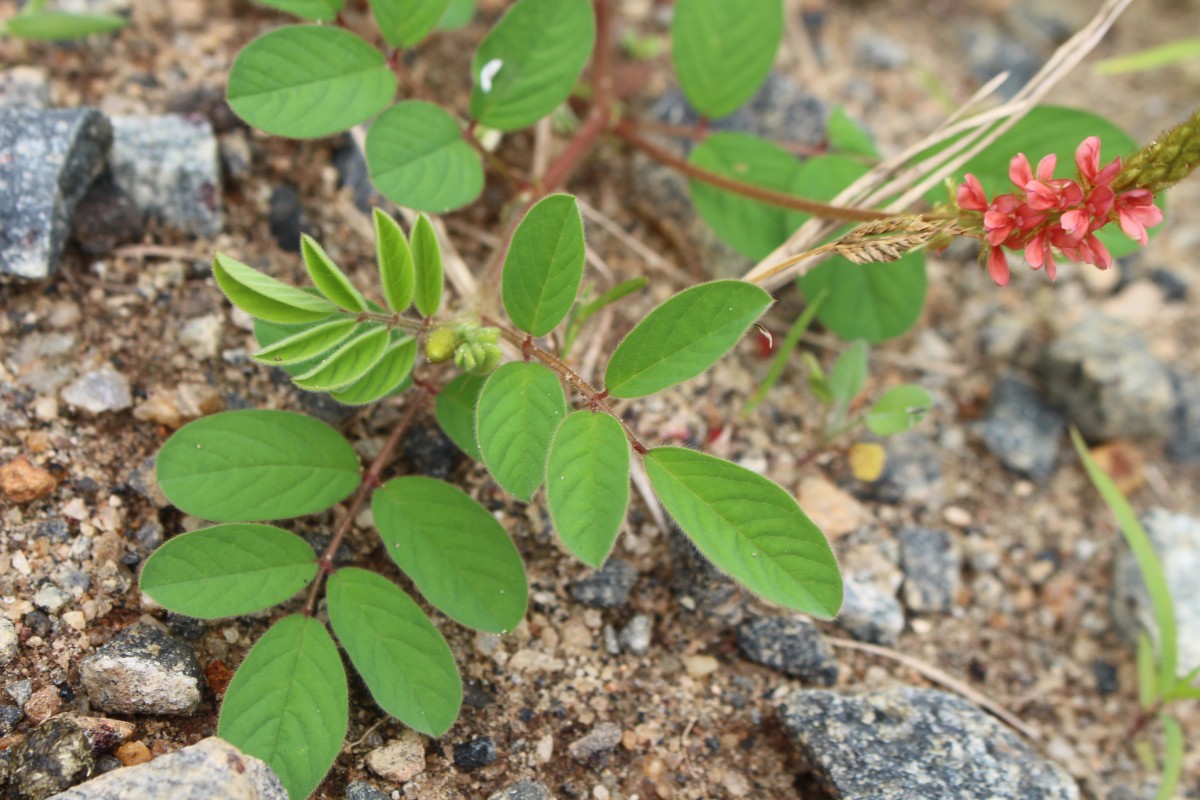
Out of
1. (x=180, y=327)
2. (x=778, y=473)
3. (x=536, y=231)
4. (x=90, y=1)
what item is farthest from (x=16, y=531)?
(x=778, y=473)

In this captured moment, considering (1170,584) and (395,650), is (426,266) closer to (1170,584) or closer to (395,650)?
(395,650)

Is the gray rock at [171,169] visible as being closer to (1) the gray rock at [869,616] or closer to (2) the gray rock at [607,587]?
(2) the gray rock at [607,587]

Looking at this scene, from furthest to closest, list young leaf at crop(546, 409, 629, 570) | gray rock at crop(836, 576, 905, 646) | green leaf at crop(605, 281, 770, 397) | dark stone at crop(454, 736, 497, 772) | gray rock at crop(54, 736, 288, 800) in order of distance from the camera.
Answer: gray rock at crop(836, 576, 905, 646), dark stone at crop(454, 736, 497, 772), green leaf at crop(605, 281, 770, 397), young leaf at crop(546, 409, 629, 570), gray rock at crop(54, 736, 288, 800)

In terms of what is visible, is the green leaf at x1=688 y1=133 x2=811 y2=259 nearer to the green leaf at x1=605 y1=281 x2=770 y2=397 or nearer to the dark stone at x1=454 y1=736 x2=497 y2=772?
the green leaf at x1=605 y1=281 x2=770 y2=397

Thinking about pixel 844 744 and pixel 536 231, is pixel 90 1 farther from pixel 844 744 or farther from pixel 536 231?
pixel 844 744

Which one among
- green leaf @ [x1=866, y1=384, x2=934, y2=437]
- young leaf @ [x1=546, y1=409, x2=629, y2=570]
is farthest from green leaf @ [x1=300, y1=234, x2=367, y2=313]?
green leaf @ [x1=866, y1=384, x2=934, y2=437]
